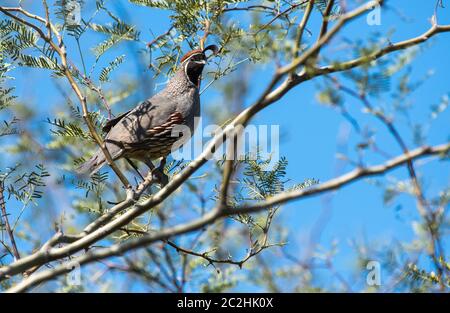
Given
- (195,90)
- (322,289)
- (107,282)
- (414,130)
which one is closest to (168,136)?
(195,90)

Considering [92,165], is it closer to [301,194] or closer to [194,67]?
[194,67]

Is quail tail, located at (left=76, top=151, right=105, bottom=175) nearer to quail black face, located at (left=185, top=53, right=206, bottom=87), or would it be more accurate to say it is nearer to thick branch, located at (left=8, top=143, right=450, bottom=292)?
quail black face, located at (left=185, top=53, right=206, bottom=87)

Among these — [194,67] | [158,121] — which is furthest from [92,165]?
[194,67]

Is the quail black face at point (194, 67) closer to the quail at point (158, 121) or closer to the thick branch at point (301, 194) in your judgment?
the quail at point (158, 121)

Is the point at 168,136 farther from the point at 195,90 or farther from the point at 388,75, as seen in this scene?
the point at 388,75

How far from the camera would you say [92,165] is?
4613 millimetres

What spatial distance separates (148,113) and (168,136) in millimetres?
262

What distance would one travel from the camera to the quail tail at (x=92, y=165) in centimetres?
451

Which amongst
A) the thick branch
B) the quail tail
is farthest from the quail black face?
the thick branch

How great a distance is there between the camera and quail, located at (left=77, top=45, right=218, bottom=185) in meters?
4.86

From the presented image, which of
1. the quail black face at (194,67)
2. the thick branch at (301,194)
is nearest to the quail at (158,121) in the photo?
the quail black face at (194,67)

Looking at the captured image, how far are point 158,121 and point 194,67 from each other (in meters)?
0.49
